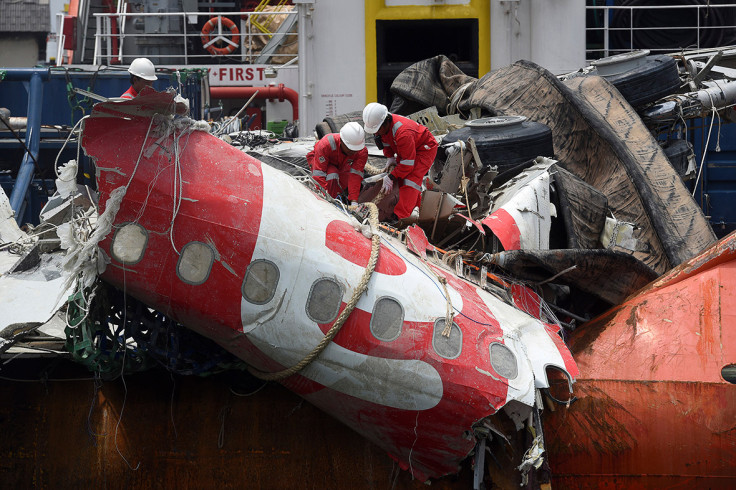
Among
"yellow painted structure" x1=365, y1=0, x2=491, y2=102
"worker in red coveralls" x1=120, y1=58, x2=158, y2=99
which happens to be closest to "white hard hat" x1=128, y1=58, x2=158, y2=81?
"worker in red coveralls" x1=120, y1=58, x2=158, y2=99

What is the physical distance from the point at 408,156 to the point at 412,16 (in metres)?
5.48

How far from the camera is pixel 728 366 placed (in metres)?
4.38

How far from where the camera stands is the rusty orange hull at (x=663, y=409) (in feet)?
14.0

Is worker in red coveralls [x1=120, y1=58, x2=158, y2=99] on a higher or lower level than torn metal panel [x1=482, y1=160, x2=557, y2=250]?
higher

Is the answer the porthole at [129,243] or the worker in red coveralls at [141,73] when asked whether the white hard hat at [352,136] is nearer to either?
the worker in red coveralls at [141,73]

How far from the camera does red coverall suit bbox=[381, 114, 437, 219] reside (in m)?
5.88

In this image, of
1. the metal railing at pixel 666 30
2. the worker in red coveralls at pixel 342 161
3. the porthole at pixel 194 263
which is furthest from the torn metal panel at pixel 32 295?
the metal railing at pixel 666 30

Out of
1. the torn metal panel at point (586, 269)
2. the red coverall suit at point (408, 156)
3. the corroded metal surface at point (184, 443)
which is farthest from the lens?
the red coverall suit at point (408, 156)

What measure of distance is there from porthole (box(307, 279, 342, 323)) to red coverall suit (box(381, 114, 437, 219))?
1860 millimetres

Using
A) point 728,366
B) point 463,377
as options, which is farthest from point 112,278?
point 728,366

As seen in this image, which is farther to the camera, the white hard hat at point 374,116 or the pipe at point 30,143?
the pipe at point 30,143

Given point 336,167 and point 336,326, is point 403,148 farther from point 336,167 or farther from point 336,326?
point 336,326

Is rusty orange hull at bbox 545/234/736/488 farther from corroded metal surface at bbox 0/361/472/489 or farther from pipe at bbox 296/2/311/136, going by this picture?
pipe at bbox 296/2/311/136

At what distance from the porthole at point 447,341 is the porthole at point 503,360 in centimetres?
18
